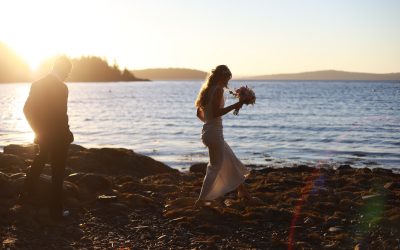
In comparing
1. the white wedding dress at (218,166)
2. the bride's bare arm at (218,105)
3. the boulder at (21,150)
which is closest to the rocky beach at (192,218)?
the white wedding dress at (218,166)

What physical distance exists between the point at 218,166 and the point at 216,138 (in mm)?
479

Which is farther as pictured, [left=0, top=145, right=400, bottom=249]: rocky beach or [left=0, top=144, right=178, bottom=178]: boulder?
[left=0, top=144, right=178, bottom=178]: boulder

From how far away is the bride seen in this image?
8383 millimetres

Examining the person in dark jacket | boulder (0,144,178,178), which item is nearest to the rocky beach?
the person in dark jacket

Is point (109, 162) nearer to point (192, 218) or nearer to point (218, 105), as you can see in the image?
point (192, 218)

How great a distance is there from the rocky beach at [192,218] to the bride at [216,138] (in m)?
0.39

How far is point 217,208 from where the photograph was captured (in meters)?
8.97

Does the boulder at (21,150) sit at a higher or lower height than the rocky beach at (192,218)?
lower

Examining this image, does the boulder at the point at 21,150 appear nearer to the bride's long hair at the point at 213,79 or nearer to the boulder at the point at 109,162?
the boulder at the point at 109,162

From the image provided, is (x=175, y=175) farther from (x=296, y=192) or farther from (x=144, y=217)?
(x=144, y=217)

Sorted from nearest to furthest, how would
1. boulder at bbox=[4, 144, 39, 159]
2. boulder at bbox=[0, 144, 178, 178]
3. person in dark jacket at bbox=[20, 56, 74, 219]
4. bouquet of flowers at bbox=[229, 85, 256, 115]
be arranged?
person in dark jacket at bbox=[20, 56, 74, 219], bouquet of flowers at bbox=[229, 85, 256, 115], boulder at bbox=[0, 144, 178, 178], boulder at bbox=[4, 144, 39, 159]

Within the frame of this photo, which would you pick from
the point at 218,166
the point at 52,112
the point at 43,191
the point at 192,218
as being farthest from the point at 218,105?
the point at 43,191

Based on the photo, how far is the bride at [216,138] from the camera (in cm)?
838

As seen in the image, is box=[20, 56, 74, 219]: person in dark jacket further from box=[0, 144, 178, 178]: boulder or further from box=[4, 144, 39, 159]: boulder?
box=[4, 144, 39, 159]: boulder
